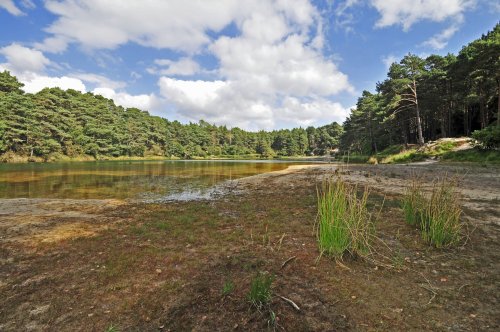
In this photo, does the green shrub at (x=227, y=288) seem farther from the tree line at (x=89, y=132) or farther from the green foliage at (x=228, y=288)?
the tree line at (x=89, y=132)

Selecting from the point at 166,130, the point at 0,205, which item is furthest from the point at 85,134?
the point at 0,205

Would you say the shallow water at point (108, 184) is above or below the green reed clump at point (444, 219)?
below

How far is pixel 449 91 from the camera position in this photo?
3312 centimetres

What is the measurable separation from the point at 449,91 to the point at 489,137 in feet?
51.7

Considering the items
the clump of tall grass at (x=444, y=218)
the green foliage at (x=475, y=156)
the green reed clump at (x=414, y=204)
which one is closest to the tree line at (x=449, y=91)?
the green foliage at (x=475, y=156)

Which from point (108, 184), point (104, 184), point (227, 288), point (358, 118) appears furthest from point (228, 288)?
point (358, 118)

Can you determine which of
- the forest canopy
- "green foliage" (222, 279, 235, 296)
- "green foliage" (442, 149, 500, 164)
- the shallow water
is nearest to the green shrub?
"green foliage" (222, 279, 235, 296)

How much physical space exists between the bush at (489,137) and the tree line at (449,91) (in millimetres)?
56

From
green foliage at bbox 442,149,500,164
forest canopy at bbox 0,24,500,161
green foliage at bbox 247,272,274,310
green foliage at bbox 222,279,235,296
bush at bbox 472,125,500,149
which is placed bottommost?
green foliage at bbox 222,279,235,296

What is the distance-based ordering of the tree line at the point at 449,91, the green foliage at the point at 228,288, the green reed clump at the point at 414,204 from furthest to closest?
the tree line at the point at 449,91 < the green reed clump at the point at 414,204 < the green foliage at the point at 228,288

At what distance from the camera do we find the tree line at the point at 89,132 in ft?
158

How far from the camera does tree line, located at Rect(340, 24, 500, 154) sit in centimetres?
2375

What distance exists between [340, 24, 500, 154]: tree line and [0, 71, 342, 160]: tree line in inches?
574

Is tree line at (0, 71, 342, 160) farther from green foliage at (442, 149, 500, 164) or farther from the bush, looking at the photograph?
the bush
